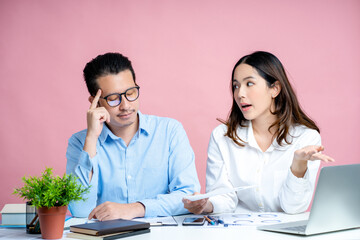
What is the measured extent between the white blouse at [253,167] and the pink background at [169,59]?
4.35ft

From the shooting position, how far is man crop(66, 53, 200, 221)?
7.91 ft

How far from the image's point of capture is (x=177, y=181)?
2.50 m

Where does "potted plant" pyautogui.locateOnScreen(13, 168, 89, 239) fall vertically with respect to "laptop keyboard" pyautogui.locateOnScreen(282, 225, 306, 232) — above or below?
above

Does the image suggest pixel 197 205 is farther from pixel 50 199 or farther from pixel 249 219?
pixel 50 199

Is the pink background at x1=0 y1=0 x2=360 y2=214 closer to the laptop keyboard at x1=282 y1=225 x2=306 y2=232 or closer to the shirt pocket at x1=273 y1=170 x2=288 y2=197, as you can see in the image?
the shirt pocket at x1=273 y1=170 x2=288 y2=197

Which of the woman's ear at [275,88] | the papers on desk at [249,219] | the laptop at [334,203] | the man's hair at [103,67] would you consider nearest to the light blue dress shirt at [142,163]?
the man's hair at [103,67]

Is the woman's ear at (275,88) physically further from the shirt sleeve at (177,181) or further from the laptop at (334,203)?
the laptop at (334,203)

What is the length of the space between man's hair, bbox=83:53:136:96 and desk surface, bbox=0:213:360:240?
102cm

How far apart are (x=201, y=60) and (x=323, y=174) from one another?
8.61ft

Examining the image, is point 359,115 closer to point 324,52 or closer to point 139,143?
point 324,52

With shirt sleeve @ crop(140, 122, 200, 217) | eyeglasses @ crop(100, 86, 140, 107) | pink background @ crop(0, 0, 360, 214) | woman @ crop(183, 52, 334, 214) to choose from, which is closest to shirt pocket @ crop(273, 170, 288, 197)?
woman @ crop(183, 52, 334, 214)

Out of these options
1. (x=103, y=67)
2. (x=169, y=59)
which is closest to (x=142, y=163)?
(x=103, y=67)

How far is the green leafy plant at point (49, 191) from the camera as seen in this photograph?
1.62m

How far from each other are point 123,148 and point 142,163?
5.8 inches
